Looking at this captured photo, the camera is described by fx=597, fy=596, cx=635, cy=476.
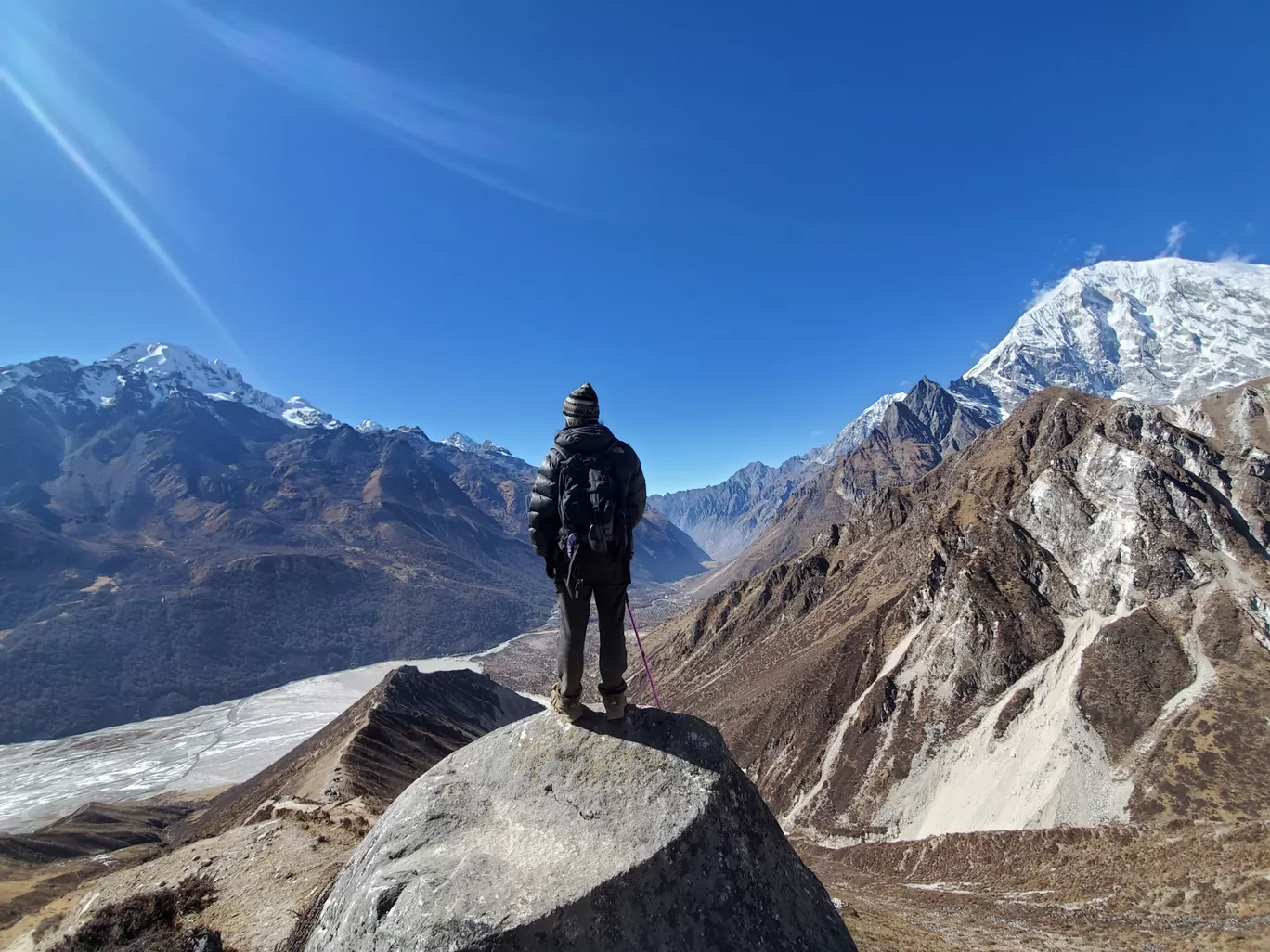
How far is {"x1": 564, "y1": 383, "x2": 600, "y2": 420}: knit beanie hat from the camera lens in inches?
412

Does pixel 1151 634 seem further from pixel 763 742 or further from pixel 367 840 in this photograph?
pixel 367 840

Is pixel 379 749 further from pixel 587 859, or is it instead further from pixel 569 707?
pixel 587 859

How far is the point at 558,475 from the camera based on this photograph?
995 centimetres

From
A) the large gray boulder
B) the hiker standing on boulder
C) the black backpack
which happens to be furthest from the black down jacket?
the large gray boulder

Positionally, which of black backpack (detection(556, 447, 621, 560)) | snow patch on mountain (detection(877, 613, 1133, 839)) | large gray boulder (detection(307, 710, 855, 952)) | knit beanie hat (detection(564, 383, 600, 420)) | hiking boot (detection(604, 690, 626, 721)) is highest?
knit beanie hat (detection(564, 383, 600, 420))

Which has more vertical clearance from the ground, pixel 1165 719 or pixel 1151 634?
pixel 1151 634

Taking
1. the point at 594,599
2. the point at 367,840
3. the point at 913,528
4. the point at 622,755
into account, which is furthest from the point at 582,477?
the point at 913,528

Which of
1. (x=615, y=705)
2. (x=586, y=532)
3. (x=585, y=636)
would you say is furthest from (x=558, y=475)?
(x=615, y=705)

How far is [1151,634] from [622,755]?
6609cm

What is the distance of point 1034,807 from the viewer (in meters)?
45.2

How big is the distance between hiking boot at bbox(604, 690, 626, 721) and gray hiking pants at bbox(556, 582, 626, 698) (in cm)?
8

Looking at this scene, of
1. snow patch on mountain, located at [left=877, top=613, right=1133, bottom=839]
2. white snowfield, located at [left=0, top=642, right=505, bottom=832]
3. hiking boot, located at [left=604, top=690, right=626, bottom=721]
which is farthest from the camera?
white snowfield, located at [left=0, top=642, right=505, bottom=832]

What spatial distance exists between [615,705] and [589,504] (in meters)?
3.58

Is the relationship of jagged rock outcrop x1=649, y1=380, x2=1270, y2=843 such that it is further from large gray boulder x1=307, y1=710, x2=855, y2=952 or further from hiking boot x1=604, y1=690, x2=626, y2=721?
hiking boot x1=604, y1=690, x2=626, y2=721
